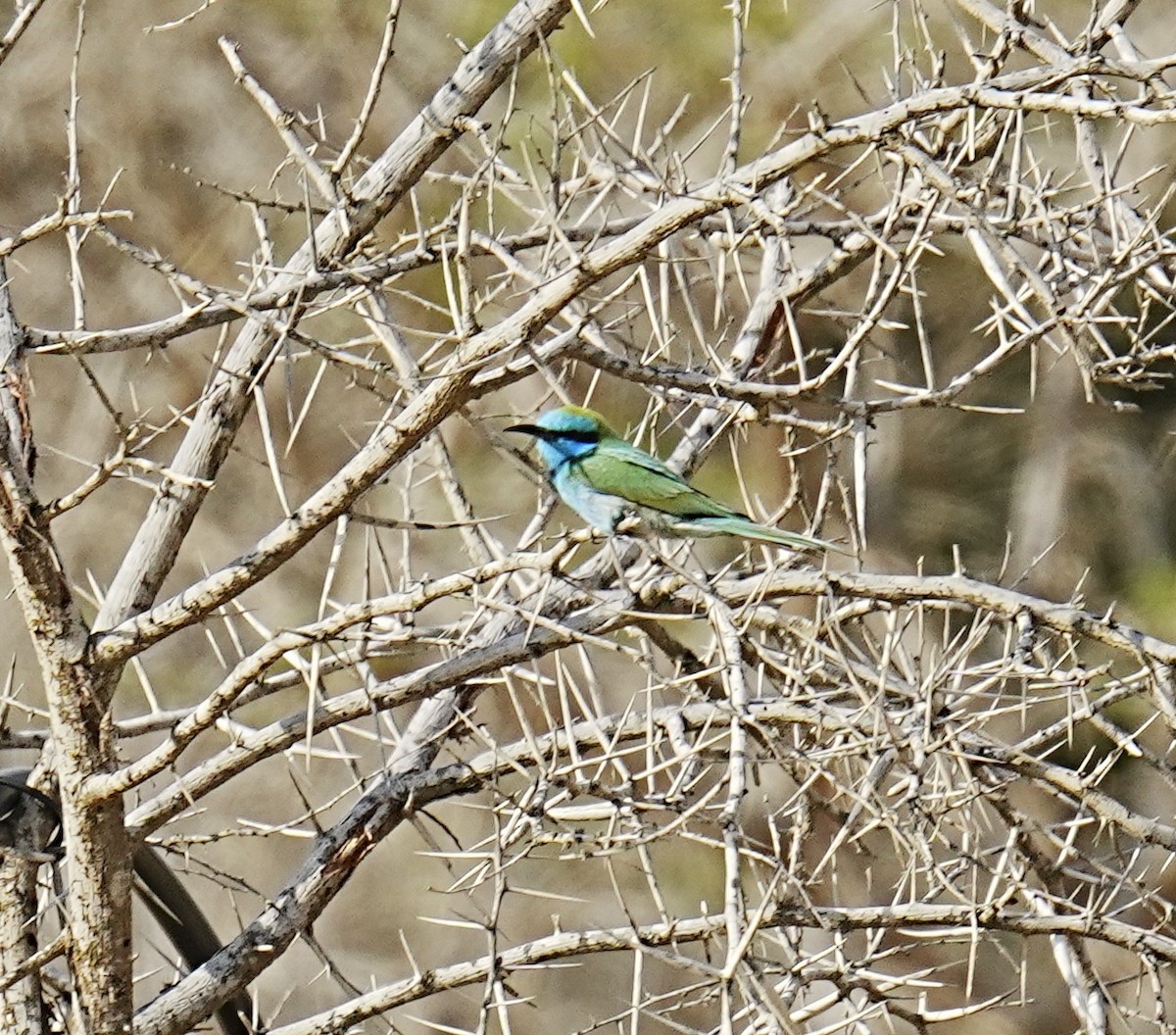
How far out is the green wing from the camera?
3.91 metres

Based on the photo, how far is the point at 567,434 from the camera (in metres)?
4.19

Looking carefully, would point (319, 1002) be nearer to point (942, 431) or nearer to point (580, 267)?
point (942, 431)

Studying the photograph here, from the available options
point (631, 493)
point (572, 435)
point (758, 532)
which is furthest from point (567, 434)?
point (758, 532)

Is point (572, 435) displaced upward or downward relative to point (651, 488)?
upward

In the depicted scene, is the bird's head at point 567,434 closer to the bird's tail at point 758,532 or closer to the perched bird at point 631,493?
the perched bird at point 631,493

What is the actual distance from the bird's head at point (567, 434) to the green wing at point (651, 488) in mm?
181

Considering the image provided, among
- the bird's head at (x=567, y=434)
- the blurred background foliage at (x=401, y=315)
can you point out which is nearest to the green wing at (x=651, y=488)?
the bird's head at (x=567, y=434)

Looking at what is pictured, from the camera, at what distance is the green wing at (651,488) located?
3908mm

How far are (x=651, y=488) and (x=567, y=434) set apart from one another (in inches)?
13.8

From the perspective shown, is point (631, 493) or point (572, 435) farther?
point (572, 435)

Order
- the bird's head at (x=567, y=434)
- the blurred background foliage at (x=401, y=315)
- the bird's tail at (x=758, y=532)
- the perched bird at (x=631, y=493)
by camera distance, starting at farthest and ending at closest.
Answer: the blurred background foliage at (x=401, y=315), the bird's head at (x=567, y=434), the perched bird at (x=631, y=493), the bird's tail at (x=758, y=532)

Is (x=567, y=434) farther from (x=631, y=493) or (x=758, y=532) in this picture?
(x=758, y=532)

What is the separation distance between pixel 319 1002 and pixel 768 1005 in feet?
26.0

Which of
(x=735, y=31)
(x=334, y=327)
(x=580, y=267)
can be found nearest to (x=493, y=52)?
(x=735, y=31)
